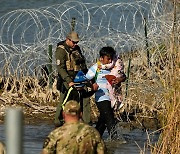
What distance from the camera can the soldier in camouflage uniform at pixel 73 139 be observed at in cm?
518

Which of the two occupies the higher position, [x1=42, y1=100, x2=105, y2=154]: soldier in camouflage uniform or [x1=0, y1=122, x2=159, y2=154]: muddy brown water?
[x1=42, y1=100, x2=105, y2=154]: soldier in camouflage uniform

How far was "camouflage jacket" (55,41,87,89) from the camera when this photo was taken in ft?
31.5

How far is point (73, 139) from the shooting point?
17.1 feet

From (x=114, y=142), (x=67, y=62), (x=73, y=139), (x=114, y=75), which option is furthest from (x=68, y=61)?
(x=73, y=139)

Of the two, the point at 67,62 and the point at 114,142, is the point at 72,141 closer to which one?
the point at 67,62

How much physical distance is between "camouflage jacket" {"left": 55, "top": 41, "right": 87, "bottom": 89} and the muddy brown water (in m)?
0.93

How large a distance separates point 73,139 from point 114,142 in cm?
462

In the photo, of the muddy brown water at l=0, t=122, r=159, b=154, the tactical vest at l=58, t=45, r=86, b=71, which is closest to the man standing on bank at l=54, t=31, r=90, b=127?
the tactical vest at l=58, t=45, r=86, b=71

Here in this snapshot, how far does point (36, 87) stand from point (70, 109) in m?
7.30

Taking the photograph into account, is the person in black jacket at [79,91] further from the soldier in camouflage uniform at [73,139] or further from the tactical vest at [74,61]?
the soldier in camouflage uniform at [73,139]

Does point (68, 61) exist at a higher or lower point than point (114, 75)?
higher

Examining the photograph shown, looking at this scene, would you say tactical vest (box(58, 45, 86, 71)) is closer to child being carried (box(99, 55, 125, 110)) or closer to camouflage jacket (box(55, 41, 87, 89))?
camouflage jacket (box(55, 41, 87, 89))

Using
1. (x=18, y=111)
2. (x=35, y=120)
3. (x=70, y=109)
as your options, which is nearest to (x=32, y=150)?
(x=35, y=120)

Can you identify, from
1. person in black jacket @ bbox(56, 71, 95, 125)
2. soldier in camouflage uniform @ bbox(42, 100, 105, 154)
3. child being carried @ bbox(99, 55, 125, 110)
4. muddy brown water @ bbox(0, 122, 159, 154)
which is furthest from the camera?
child being carried @ bbox(99, 55, 125, 110)
